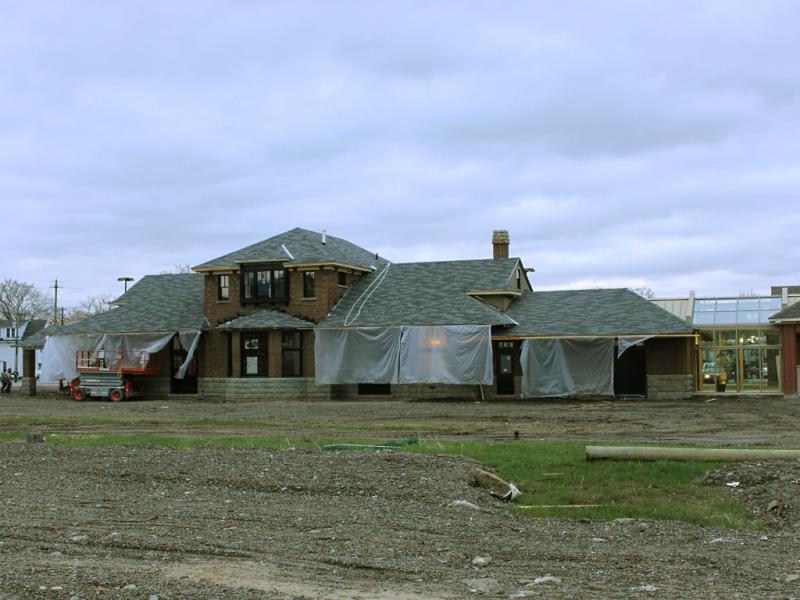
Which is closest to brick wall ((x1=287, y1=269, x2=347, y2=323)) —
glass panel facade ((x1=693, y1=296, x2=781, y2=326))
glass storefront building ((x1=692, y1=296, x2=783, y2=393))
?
glass storefront building ((x1=692, y1=296, x2=783, y2=393))

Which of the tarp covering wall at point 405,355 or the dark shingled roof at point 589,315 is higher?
the dark shingled roof at point 589,315

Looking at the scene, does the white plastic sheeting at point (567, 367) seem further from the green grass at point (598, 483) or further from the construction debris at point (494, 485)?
the construction debris at point (494, 485)

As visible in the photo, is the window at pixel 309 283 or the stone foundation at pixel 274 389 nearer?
the stone foundation at pixel 274 389

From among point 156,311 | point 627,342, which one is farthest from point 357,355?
point 156,311

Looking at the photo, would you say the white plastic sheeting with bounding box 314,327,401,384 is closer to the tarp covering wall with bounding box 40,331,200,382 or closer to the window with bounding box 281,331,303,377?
the window with bounding box 281,331,303,377

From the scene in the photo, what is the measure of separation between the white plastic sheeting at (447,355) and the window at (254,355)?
21.7 ft

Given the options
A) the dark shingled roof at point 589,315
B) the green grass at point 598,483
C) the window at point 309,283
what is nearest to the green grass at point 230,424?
the green grass at point 598,483

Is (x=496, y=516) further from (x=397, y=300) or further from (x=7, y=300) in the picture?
(x=7, y=300)

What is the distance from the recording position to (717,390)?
41625 millimetres

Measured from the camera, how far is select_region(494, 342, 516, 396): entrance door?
128ft

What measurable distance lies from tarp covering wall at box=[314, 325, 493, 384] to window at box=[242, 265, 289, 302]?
3.15 metres

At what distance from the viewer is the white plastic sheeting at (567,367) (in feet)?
121

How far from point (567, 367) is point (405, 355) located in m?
6.79

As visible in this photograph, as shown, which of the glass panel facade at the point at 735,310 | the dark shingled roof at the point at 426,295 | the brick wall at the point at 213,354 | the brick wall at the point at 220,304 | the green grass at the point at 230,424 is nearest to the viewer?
the green grass at the point at 230,424
